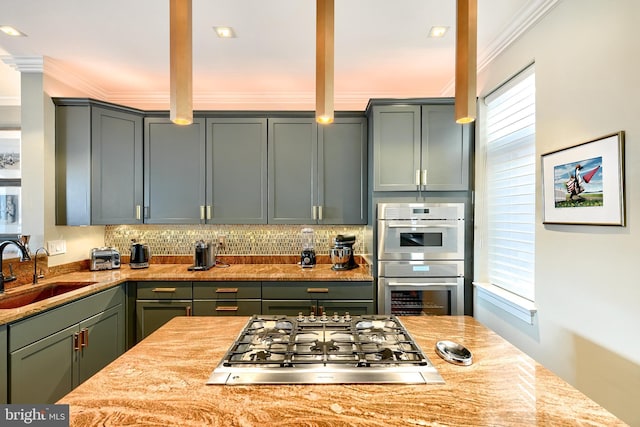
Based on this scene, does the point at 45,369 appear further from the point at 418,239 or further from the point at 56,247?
the point at 418,239

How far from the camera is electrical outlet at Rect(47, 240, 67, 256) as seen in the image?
2641mm

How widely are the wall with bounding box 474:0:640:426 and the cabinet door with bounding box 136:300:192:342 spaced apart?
2.64 metres

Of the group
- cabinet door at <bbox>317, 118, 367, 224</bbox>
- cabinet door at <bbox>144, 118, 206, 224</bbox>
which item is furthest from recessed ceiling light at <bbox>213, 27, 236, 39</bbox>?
cabinet door at <bbox>317, 118, 367, 224</bbox>

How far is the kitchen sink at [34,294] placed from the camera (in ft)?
7.13

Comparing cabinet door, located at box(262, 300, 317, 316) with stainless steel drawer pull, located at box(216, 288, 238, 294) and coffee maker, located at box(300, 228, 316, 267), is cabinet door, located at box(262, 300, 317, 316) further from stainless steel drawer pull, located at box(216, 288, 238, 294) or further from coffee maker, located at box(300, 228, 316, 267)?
coffee maker, located at box(300, 228, 316, 267)

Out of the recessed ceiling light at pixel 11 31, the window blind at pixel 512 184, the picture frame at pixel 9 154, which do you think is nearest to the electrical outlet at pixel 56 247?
the picture frame at pixel 9 154

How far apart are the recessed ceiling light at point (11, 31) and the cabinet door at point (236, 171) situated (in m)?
1.42

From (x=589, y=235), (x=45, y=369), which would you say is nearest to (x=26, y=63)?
(x=45, y=369)

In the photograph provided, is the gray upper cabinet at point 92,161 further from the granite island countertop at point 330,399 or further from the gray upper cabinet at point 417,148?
the gray upper cabinet at point 417,148

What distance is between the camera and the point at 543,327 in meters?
1.90

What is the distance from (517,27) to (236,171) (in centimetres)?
246

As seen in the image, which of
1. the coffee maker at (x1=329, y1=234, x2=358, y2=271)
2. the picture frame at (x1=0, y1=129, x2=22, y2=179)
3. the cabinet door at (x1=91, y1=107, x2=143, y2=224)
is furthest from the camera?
the picture frame at (x1=0, y1=129, x2=22, y2=179)

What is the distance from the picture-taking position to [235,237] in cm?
331

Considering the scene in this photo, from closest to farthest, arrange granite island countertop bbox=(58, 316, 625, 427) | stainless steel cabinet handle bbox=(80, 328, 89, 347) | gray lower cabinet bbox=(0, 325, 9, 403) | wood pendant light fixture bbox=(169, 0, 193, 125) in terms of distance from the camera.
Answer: granite island countertop bbox=(58, 316, 625, 427), wood pendant light fixture bbox=(169, 0, 193, 125), gray lower cabinet bbox=(0, 325, 9, 403), stainless steel cabinet handle bbox=(80, 328, 89, 347)
